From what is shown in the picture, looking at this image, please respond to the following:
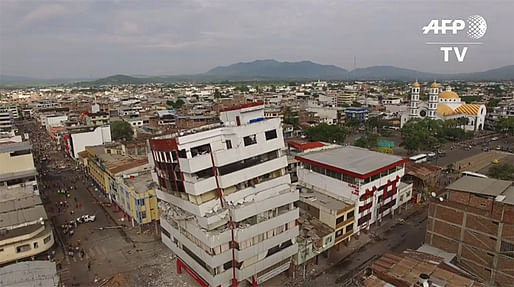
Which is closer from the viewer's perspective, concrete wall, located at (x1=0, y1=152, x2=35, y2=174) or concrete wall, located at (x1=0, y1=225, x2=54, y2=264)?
concrete wall, located at (x1=0, y1=225, x2=54, y2=264)

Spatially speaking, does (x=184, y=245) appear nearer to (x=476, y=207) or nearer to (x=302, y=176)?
(x=302, y=176)

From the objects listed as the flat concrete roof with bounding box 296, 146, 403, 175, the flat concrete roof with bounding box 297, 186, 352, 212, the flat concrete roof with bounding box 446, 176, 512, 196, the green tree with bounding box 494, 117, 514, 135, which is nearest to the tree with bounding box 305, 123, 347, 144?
the flat concrete roof with bounding box 296, 146, 403, 175

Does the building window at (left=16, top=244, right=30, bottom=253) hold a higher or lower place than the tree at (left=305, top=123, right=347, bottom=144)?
lower

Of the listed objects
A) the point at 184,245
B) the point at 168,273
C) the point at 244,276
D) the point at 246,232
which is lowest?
the point at 168,273

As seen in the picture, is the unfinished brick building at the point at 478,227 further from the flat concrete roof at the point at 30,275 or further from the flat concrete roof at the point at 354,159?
the flat concrete roof at the point at 30,275

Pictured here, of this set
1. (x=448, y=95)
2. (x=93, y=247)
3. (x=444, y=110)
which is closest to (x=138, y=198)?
(x=93, y=247)

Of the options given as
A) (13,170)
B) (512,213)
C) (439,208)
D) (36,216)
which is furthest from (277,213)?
(13,170)

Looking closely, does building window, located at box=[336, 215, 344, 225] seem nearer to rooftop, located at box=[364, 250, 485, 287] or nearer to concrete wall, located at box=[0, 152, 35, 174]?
rooftop, located at box=[364, 250, 485, 287]
